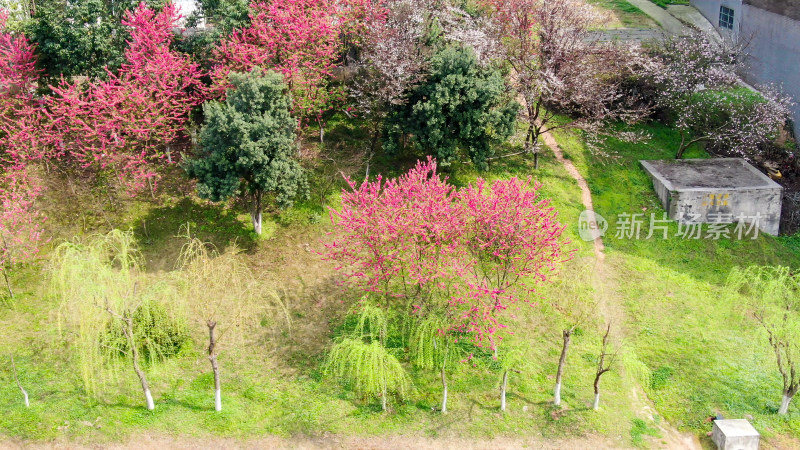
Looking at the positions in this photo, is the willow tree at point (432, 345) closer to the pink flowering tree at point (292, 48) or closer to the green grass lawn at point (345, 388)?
the green grass lawn at point (345, 388)

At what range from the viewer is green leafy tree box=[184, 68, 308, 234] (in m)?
25.7

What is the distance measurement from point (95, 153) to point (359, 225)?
43.0 ft

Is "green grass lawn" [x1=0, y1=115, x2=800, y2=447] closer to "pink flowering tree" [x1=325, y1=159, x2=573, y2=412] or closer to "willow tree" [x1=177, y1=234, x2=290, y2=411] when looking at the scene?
"willow tree" [x1=177, y1=234, x2=290, y2=411]

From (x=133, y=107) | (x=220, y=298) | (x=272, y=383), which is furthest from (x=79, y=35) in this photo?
(x=272, y=383)

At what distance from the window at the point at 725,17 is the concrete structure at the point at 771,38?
11cm

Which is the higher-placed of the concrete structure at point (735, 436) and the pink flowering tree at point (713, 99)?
the pink flowering tree at point (713, 99)

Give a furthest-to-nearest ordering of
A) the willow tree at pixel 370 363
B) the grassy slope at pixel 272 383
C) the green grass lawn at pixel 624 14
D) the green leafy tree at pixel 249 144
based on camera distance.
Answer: the green grass lawn at pixel 624 14, the green leafy tree at pixel 249 144, the willow tree at pixel 370 363, the grassy slope at pixel 272 383

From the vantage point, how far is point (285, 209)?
29.1m

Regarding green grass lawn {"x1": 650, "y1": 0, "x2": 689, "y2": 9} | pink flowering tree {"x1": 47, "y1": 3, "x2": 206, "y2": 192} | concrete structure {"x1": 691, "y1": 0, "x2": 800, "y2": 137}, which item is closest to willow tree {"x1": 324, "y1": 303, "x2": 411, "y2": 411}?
pink flowering tree {"x1": 47, "y1": 3, "x2": 206, "y2": 192}

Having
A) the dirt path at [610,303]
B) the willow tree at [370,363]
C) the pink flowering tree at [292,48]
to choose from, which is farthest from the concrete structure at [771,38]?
the willow tree at [370,363]

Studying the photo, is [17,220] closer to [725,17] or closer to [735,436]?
[735,436]

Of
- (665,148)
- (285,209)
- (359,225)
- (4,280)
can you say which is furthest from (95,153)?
(665,148)

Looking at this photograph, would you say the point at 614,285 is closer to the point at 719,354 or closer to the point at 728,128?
the point at 719,354

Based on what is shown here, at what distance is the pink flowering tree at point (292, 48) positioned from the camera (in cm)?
2939
